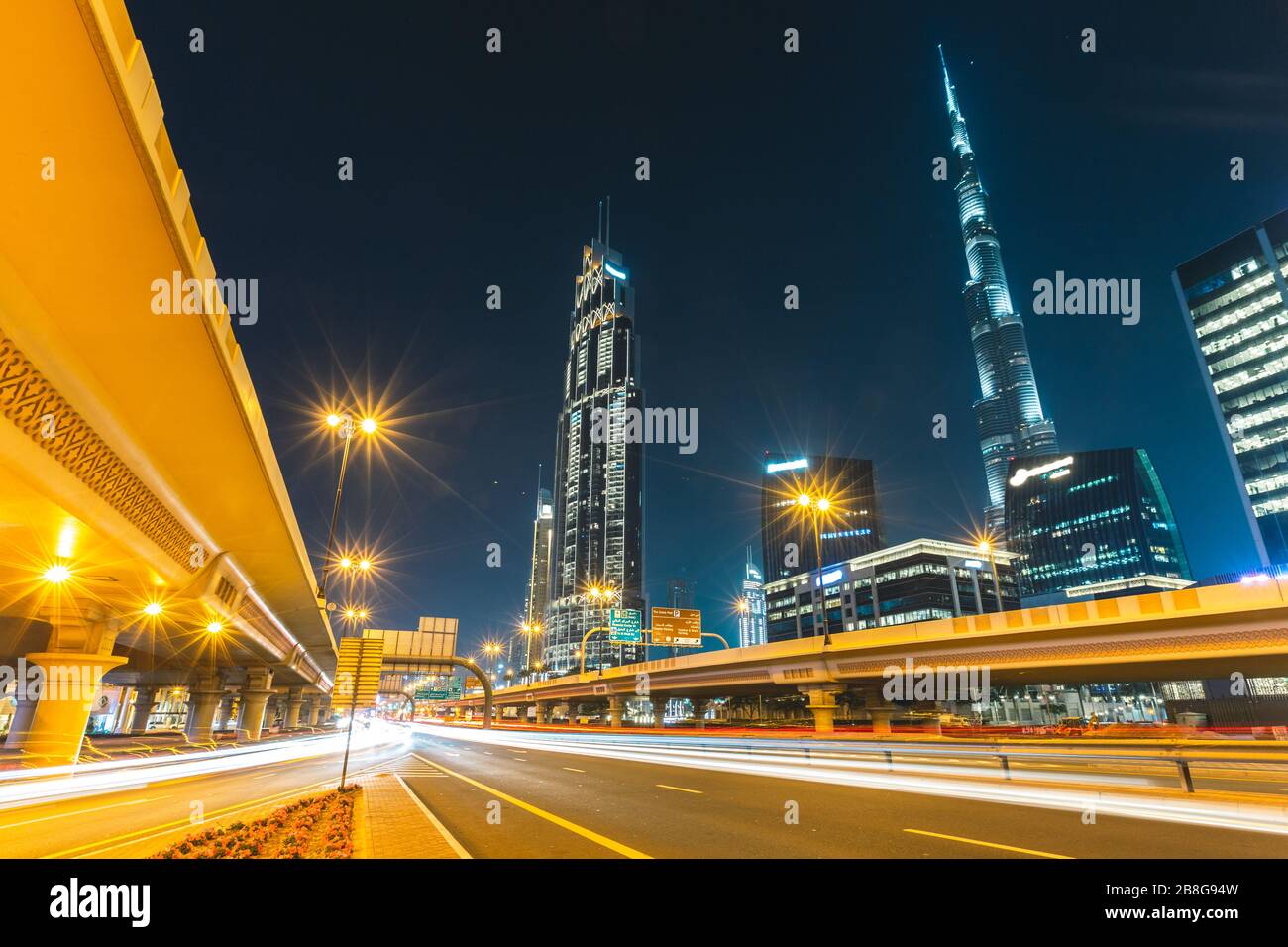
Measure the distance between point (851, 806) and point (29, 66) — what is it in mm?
16730

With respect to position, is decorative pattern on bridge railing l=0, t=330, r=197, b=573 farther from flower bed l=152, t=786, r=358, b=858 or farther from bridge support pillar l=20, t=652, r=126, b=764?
bridge support pillar l=20, t=652, r=126, b=764

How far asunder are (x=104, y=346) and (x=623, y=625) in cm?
4483

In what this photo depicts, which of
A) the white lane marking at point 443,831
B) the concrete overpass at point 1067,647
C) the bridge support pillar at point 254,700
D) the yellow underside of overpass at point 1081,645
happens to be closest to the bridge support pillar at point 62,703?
the white lane marking at point 443,831

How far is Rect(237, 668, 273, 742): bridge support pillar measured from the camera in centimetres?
4441

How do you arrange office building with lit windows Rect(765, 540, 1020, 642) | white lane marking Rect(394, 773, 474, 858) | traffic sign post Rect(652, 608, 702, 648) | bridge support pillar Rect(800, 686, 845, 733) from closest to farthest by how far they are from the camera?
white lane marking Rect(394, 773, 474, 858)
bridge support pillar Rect(800, 686, 845, 733)
traffic sign post Rect(652, 608, 702, 648)
office building with lit windows Rect(765, 540, 1020, 642)

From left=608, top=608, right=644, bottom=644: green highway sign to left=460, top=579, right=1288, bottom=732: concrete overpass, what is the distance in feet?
32.6

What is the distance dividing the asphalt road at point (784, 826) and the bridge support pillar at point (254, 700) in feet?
120

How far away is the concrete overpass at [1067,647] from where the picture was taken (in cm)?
2189

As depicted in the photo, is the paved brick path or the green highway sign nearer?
the paved brick path

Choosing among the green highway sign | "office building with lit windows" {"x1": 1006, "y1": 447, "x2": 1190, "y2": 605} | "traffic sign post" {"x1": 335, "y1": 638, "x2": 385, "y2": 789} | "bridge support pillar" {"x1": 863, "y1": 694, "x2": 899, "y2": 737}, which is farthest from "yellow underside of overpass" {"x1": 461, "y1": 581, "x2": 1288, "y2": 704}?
"office building with lit windows" {"x1": 1006, "y1": 447, "x2": 1190, "y2": 605}

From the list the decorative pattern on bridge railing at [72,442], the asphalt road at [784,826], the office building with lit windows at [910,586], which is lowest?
the asphalt road at [784,826]

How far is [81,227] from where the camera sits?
268 inches

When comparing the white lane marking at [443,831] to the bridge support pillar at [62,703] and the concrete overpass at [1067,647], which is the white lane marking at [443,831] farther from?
the concrete overpass at [1067,647]
